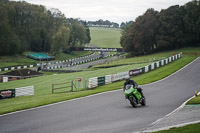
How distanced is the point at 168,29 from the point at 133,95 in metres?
74.4

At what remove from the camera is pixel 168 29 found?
86.9 metres

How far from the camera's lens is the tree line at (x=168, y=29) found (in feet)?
284

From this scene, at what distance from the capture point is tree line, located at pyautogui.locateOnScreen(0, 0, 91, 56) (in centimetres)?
10247

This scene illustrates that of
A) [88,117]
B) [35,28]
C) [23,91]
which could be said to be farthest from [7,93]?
[35,28]

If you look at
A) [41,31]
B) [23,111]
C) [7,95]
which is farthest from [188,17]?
[23,111]

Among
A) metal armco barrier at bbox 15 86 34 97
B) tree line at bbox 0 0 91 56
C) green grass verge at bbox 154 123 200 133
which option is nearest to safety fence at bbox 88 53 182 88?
metal armco barrier at bbox 15 86 34 97

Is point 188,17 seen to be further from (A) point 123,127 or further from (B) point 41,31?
(A) point 123,127

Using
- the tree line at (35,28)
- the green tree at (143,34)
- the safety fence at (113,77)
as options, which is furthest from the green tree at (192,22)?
the tree line at (35,28)

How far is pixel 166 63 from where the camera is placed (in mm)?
54531

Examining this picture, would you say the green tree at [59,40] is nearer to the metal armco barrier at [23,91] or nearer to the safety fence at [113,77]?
the safety fence at [113,77]

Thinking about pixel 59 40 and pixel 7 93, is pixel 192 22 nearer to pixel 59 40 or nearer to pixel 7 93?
pixel 59 40

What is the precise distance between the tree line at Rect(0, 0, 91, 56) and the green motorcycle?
275 ft

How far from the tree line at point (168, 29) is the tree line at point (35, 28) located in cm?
2969

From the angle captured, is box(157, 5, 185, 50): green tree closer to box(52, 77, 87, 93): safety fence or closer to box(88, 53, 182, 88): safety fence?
box(88, 53, 182, 88): safety fence
